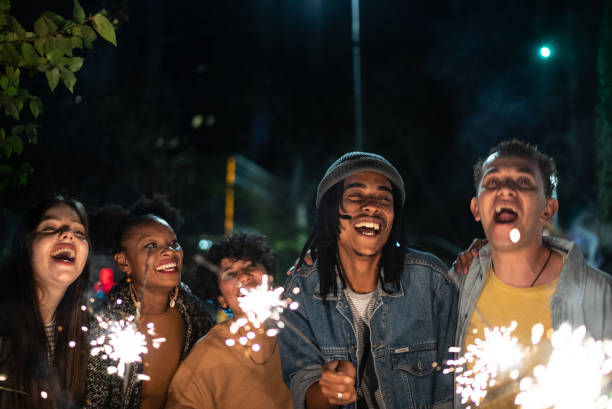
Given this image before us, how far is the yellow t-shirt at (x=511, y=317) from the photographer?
12.0 ft

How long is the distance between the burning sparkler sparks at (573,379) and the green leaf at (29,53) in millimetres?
3013

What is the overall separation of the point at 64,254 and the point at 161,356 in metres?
0.93

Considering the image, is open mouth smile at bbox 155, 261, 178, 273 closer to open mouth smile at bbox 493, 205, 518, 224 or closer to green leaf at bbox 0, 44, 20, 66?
green leaf at bbox 0, 44, 20, 66

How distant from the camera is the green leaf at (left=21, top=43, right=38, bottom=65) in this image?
11.2 feet

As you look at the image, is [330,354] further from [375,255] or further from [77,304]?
[77,304]

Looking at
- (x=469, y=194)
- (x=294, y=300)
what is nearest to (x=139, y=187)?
(x=294, y=300)

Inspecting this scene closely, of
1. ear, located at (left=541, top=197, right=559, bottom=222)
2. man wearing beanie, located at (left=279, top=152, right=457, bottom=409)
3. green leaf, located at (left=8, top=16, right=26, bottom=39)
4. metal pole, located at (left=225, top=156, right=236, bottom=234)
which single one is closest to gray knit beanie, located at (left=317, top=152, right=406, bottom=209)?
man wearing beanie, located at (left=279, top=152, right=457, bottom=409)

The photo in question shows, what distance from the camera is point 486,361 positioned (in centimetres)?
361

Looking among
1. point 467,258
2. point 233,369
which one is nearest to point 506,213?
point 467,258

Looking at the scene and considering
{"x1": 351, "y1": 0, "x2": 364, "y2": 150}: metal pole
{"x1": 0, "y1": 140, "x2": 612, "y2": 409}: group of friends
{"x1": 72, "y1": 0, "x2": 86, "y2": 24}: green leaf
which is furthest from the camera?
{"x1": 351, "y1": 0, "x2": 364, "y2": 150}: metal pole

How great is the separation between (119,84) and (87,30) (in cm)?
619

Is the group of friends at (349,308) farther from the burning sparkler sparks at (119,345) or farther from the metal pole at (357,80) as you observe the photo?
the metal pole at (357,80)

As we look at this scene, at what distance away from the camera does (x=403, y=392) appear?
3783 millimetres

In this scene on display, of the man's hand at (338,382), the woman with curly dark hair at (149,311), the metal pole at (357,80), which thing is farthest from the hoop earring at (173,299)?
the metal pole at (357,80)
